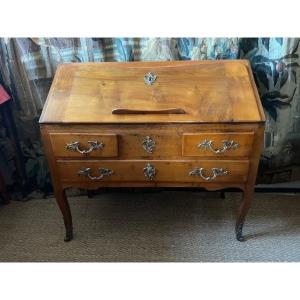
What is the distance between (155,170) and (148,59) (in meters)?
0.48

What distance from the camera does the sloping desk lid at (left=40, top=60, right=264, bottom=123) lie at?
45.1 inches

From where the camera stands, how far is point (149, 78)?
50.3 inches

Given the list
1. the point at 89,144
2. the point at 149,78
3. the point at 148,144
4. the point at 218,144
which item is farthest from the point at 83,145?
the point at 218,144

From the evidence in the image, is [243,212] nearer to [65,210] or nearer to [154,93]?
[154,93]

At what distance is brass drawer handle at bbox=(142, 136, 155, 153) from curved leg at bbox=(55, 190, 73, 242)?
392 mm

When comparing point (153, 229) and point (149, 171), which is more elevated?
point (149, 171)

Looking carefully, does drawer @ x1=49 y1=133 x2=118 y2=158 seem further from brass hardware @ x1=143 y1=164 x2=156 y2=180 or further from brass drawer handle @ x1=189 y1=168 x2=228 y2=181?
brass drawer handle @ x1=189 y1=168 x2=228 y2=181

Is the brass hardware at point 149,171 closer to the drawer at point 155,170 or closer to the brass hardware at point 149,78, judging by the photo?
the drawer at point 155,170

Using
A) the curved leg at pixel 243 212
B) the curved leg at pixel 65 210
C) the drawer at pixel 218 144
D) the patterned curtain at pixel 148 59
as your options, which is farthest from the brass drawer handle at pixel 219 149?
the curved leg at pixel 65 210

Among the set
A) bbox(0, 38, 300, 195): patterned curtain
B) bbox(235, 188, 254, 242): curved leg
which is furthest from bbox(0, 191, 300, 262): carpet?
bbox(0, 38, 300, 195): patterned curtain

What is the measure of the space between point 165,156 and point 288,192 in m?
0.90

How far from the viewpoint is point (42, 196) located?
184cm

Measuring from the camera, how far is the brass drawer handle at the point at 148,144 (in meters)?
1.17

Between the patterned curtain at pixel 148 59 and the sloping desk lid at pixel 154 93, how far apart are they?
A: 0.39 ft
